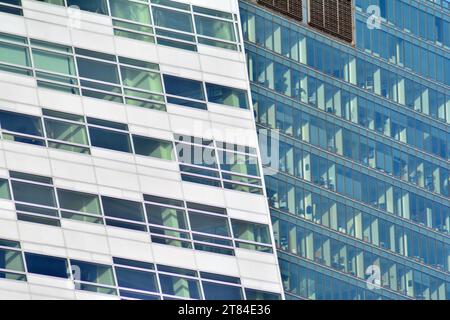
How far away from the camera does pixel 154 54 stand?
96562mm

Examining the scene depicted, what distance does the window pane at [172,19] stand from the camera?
97.6 meters

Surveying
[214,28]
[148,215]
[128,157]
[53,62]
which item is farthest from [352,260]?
[53,62]

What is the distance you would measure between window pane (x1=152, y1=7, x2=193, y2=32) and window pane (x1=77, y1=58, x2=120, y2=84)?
13.7 feet

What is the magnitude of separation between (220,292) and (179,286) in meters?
2.42

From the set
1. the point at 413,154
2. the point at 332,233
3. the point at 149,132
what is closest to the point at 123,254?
the point at 149,132

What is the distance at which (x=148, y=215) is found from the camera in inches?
3661

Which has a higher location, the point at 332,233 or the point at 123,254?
the point at 332,233

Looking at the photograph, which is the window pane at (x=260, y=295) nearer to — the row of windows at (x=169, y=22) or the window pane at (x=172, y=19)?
the row of windows at (x=169, y=22)

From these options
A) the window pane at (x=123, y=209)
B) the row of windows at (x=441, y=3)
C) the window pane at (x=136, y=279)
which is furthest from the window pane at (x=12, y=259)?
the row of windows at (x=441, y=3)

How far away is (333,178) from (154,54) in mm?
16837

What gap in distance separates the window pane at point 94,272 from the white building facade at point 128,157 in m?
0.07
